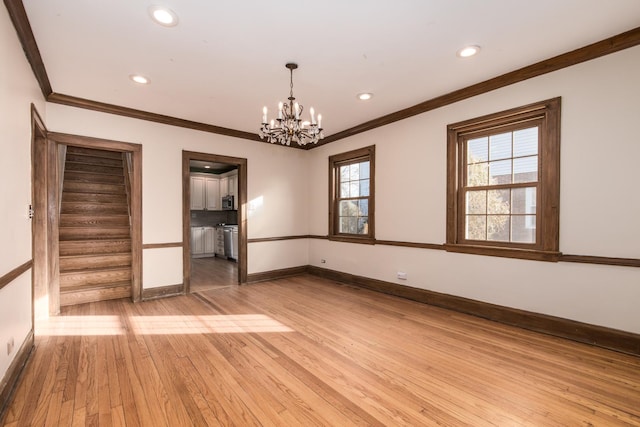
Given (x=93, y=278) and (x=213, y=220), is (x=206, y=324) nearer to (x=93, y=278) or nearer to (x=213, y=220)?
(x=93, y=278)

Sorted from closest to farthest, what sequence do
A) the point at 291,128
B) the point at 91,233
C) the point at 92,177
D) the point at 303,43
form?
the point at 303,43
the point at 291,128
the point at 91,233
the point at 92,177

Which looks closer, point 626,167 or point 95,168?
point 626,167

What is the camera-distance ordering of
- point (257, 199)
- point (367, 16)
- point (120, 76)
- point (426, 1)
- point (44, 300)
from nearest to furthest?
point (426, 1) < point (367, 16) < point (120, 76) < point (44, 300) < point (257, 199)

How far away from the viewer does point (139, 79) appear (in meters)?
3.20

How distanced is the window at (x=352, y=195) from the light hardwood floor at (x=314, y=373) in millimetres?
1818

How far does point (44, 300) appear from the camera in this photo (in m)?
3.48

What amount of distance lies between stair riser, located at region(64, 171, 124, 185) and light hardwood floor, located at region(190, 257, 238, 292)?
2315 mm

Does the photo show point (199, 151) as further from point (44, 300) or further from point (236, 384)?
point (236, 384)

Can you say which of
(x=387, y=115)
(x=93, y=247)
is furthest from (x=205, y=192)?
(x=387, y=115)

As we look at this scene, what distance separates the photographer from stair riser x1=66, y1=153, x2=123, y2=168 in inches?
217

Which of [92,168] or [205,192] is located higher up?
[92,168]

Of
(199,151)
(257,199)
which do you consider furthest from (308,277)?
(199,151)

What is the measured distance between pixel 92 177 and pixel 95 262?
76.5 inches

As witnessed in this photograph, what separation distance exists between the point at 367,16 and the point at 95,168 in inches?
227
